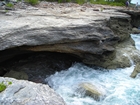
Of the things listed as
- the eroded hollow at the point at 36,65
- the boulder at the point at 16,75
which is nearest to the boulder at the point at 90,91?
the eroded hollow at the point at 36,65

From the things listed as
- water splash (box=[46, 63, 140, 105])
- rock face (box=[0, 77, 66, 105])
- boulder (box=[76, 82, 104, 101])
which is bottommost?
water splash (box=[46, 63, 140, 105])

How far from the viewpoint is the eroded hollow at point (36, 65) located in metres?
9.82

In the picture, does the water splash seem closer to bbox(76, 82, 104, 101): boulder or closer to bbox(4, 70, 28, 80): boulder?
bbox(76, 82, 104, 101): boulder

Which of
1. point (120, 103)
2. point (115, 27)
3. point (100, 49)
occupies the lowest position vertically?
point (120, 103)

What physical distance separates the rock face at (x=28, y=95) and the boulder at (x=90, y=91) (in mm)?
3151

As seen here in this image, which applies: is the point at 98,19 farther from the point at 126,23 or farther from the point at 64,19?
the point at 126,23

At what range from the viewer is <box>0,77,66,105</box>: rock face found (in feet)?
15.4

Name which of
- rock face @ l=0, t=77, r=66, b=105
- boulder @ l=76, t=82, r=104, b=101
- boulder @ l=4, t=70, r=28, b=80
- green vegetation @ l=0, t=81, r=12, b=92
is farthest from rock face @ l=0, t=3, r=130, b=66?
rock face @ l=0, t=77, r=66, b=105

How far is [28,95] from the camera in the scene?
4879 mm

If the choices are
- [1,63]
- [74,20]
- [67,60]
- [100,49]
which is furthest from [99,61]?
[1,63]

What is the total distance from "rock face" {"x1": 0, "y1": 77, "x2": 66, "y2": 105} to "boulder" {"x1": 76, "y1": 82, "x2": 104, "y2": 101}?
3151 millimetres

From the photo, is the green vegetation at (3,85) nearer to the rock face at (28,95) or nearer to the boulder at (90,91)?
the rock face at (28,95)

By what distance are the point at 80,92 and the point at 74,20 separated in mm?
3652

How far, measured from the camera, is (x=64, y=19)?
9.93 metres
